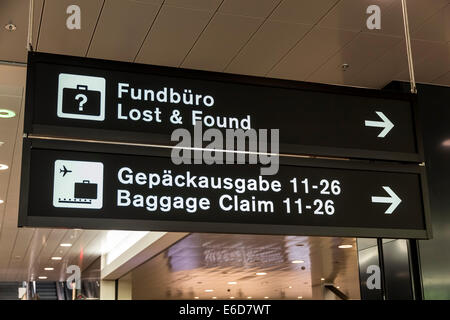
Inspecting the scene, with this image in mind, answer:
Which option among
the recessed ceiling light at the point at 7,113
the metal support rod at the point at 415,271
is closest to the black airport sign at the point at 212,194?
the metal support rod at the point at 415,271

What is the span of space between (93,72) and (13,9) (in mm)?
1407

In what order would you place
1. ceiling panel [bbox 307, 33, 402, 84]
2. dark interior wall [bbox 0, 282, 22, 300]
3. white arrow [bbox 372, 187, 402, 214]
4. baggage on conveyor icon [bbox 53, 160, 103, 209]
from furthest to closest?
dark interior wall [bbox 0, 282, 22, 300] < ceiling panel [bbox 307, 33, 402, 84] < white arrow [bbox 372, 187, 402, 214] < baggage on conveyor icon [bbox 53, 160, 103, 209]

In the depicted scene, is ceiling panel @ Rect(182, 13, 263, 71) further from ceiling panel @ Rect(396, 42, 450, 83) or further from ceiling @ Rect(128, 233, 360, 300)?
ceiling @ Rect(128, 233, 360, 300)

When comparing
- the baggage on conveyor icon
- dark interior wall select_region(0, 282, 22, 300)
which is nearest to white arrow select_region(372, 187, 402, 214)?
the baggage on conveyor icon

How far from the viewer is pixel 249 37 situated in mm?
3758

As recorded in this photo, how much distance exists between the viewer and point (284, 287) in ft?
60.0

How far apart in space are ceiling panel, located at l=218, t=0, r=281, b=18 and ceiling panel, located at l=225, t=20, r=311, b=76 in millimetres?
117

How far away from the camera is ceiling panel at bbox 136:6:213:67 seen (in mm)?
3482

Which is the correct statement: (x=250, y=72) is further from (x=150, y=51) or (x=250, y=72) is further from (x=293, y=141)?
(x=293, y=141)

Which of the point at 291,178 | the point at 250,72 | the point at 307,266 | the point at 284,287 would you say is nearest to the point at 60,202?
the point at 291,178

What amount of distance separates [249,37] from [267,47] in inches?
6.8

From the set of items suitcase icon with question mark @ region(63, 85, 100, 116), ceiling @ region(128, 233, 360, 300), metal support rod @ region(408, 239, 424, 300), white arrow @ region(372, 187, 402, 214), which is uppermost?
ceiling @ region(128, 233, 360, 300)

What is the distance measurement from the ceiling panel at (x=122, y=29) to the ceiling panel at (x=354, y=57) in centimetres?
126

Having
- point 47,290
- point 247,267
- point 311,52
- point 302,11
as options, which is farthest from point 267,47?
point 47,290
